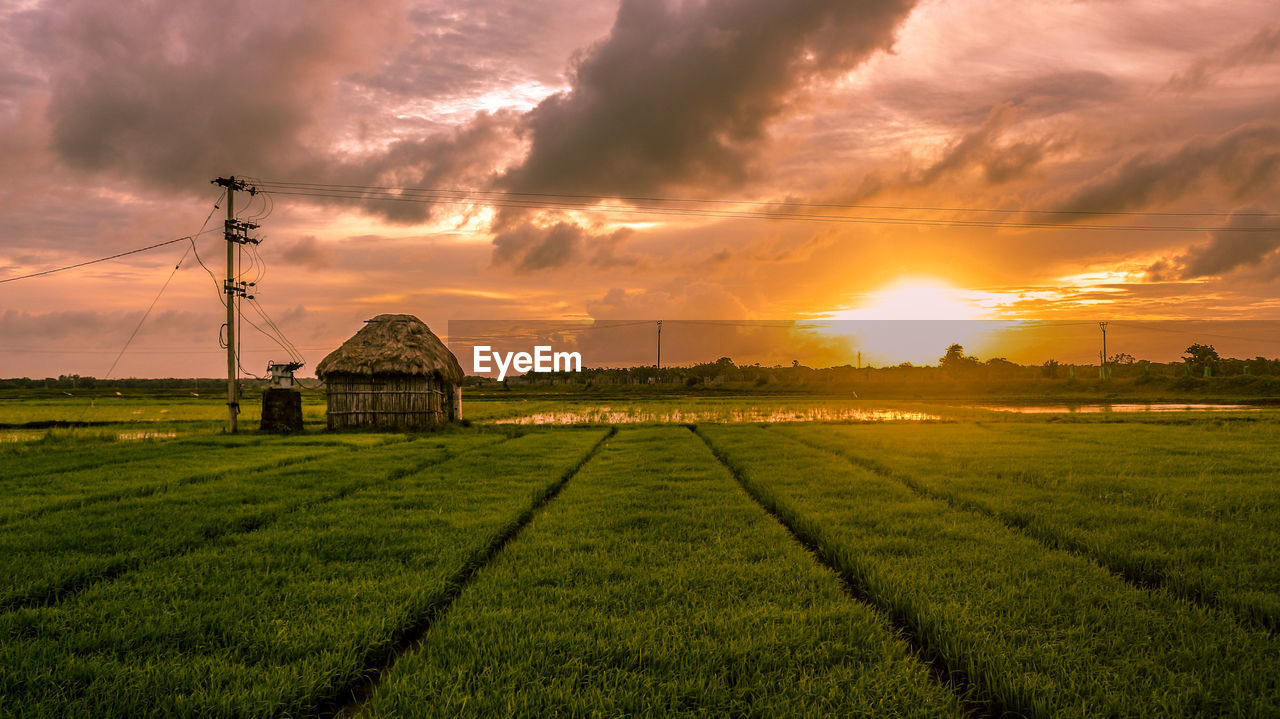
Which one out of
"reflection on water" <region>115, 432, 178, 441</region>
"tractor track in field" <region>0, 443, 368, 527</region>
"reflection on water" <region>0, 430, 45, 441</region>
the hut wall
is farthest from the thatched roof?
"tractor track in field" <region>0, 443, 368, 527</region>

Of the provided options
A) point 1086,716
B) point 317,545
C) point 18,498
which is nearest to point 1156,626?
point 1086,716

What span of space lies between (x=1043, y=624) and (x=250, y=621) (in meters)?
6.11

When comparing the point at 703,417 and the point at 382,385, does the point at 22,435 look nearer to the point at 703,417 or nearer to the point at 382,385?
the point at 382,385

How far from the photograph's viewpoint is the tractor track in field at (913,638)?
368cm

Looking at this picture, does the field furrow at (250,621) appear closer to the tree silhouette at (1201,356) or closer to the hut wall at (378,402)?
the hut wall at (378,402)

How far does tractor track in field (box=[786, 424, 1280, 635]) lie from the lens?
4789 mm

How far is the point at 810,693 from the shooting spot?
3631 millimetres

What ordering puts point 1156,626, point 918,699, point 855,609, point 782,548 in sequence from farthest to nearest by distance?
point 782,548 < point 855,609 < point 1156,626 < point 918,699

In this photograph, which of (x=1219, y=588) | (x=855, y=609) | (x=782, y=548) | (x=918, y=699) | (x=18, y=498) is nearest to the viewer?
(x=918, y=699)

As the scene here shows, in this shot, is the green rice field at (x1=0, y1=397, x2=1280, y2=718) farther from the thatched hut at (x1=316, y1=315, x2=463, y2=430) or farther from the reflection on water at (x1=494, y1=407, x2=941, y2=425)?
the reflection on water at (x1=494, y1=407, x2=941, y2=425)

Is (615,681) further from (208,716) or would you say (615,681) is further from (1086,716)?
(1086,716)

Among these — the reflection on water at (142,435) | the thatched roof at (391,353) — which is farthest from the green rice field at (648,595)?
the thatched roof at (391,353)

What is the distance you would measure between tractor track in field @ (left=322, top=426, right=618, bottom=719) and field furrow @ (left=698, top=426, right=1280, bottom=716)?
3.79m

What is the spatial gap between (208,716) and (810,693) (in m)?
3.46
